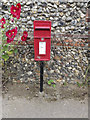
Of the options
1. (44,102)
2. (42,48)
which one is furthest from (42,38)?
(44,102)

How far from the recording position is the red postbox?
100 inches

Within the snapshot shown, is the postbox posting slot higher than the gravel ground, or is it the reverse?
the postbox posting slot

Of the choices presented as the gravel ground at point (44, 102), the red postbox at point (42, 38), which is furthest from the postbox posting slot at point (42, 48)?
the gravel ground at point (44, 102)

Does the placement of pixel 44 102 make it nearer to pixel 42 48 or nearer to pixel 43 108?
pixel 43 108

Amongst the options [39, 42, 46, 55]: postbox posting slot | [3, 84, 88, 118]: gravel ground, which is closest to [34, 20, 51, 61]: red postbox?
[39, 42, 46, 55]: postbox posting slot

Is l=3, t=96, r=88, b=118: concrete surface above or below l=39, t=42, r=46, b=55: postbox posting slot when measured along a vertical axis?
below

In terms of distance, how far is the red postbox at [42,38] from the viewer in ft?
8.34

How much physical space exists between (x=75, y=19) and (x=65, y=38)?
0.46 m

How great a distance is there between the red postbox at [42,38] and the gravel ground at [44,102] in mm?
885

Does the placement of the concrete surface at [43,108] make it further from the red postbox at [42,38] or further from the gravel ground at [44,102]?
the red postbox at [42,38]

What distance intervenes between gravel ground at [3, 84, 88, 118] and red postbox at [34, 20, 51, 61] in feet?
2.90

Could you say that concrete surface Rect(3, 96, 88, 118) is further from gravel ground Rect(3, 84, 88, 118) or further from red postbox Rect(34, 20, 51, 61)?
red postbox Rect(34, 20, 51, 61)

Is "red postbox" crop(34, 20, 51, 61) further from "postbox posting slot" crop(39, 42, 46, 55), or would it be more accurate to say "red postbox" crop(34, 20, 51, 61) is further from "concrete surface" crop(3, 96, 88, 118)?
"concrete surface" crop(3, 96, 88, 118)

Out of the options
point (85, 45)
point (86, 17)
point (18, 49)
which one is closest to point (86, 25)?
point (86, 17)
